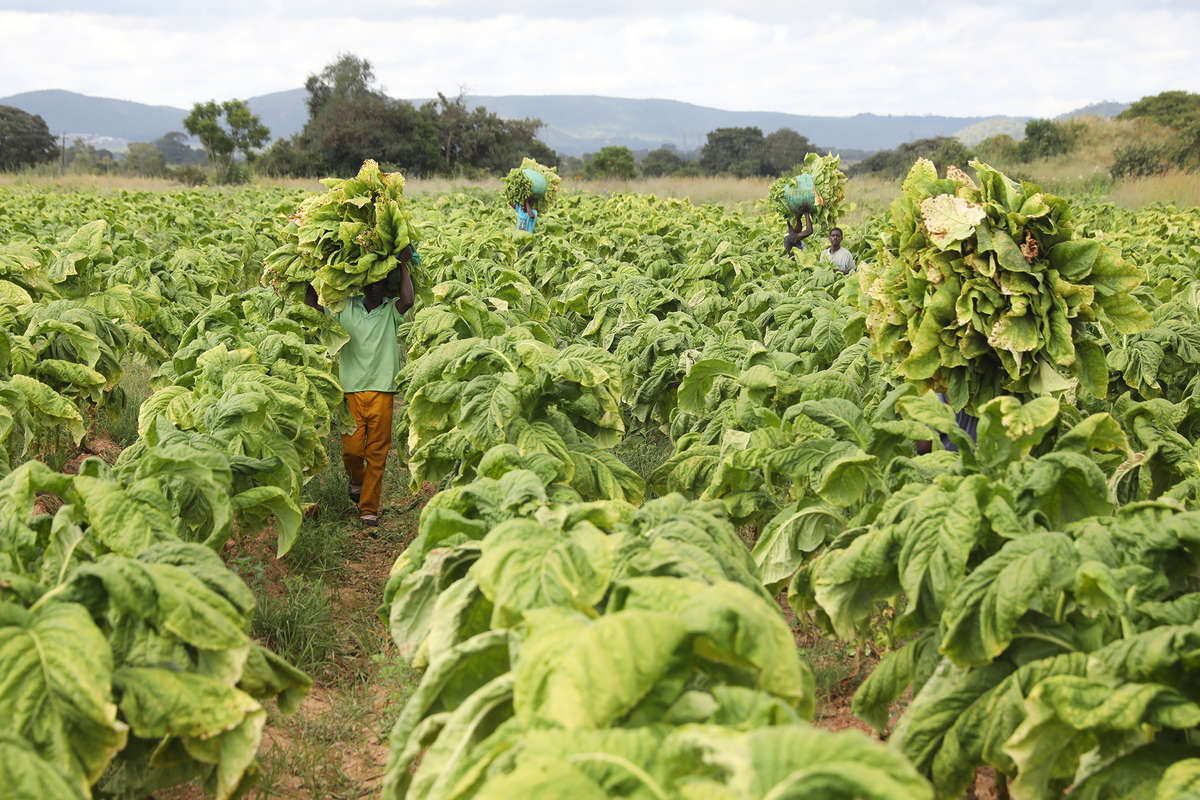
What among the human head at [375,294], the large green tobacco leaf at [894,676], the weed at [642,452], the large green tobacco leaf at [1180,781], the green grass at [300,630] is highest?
the human head at [375,294]

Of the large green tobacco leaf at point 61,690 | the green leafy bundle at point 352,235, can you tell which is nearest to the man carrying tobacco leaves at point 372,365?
the green leafy bundle at point 352,235

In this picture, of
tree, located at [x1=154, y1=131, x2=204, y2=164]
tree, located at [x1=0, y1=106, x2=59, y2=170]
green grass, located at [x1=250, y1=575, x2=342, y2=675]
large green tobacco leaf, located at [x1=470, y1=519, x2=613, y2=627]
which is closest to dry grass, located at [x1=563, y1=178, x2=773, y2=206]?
green grass, located at [x1=250, y1=575, x2=342, y2=675]

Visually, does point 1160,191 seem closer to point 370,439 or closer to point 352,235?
point 370,439

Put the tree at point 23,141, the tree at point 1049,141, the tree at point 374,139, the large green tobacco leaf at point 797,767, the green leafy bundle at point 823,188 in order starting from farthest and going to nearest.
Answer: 1. the tree at point 23,141
2. the tree at point 374,139
3. the tree at point 1049,141
4. the green leafy bundle at point 823,188
5. the large green tobacco leaf at point 797,767

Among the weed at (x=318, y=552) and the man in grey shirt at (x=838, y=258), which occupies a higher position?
the man in grey shirt at (x=838, y=258)

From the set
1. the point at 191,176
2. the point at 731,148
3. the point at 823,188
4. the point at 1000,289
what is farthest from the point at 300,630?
the point at 731,148

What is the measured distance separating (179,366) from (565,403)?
228 cm

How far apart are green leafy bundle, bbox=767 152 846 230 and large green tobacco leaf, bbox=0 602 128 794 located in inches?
364

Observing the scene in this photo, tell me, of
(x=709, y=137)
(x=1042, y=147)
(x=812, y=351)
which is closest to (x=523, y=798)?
(x=812, y=351)

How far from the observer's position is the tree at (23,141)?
45.3 m

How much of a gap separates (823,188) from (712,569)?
359 inches

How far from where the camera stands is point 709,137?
2515 inches

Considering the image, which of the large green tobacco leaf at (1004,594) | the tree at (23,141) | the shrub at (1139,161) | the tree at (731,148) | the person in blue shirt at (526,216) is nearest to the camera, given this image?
the large green tobacco leaf at (1004,594)

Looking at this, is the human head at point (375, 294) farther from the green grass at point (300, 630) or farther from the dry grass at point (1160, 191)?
the dry grass at point (1160, 191)
